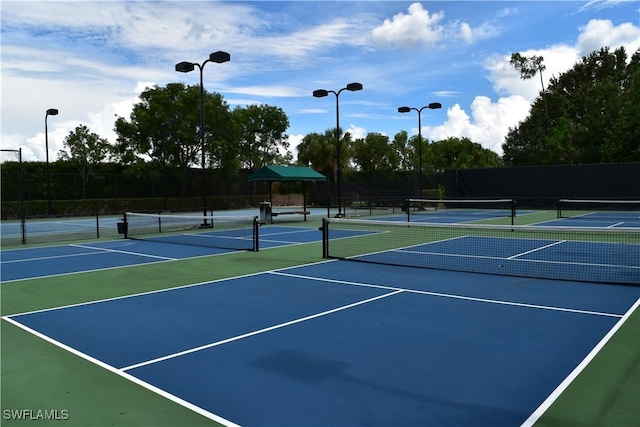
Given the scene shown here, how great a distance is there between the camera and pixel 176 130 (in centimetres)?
3666

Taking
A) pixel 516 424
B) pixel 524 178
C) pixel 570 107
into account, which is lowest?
pixel 516 424

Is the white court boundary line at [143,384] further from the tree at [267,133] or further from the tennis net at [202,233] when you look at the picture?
the tree at [267,133]

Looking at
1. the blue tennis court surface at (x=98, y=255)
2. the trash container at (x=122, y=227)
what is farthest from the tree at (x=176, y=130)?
the blue tennis court surface at (x=98, y=255)

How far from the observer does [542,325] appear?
6.20 m

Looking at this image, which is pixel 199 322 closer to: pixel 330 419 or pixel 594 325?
pixel 330 419

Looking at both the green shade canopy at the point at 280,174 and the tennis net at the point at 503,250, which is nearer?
the tennis net at the point at 503,250

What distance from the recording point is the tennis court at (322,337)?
4105 millimetres

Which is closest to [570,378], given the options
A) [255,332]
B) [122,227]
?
[255,332]

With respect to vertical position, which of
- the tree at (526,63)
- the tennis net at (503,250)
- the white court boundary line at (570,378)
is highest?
the tree at (526,63)

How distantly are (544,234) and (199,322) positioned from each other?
13434mm

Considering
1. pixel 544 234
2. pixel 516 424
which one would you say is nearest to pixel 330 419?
pixel 516 424

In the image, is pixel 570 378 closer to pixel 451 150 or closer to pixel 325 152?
pixel 325 152

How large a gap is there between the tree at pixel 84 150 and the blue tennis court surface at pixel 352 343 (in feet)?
96.9

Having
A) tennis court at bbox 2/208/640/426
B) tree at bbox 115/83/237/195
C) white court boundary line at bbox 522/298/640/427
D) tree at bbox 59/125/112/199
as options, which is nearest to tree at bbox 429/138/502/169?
tree at bbox 115/83/237/195
